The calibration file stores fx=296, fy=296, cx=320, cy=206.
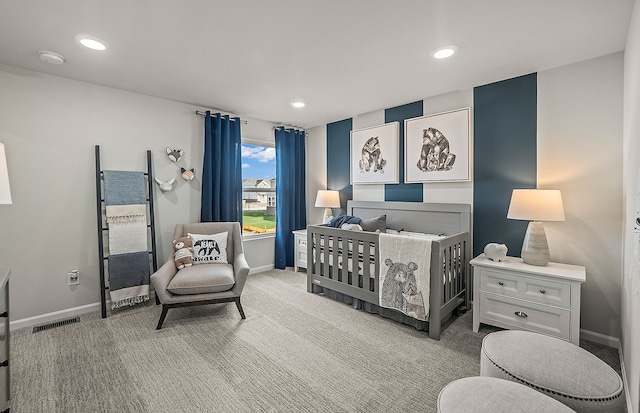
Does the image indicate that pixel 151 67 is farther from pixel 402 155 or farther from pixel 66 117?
pixel 402 155

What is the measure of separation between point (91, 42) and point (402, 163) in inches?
126

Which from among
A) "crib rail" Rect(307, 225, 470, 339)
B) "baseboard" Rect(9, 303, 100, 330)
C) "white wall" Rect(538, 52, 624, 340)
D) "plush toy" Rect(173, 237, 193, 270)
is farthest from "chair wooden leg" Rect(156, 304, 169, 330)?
"white wall" Rect(538, 52, 624, 340)

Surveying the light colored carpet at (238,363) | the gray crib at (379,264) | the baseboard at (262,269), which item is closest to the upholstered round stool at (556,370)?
the light colored carpet at (238,363)

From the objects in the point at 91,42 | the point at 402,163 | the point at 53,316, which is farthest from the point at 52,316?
the point at 402,163

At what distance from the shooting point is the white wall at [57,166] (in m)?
2.67

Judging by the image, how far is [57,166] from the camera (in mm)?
2855

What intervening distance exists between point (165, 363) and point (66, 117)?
253cm

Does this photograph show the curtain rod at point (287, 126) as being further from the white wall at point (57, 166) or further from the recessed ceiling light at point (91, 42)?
the recessed ceiling light at point (91, 42)

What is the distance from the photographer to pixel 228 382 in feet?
6.31

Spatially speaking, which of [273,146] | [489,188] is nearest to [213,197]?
[273,146]

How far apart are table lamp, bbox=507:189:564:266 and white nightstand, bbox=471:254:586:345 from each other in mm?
99

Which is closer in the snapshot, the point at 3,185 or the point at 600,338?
the point at 3,185

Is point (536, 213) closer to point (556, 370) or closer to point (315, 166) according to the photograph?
point (556, 370)

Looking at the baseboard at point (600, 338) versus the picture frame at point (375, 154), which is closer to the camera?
the baseboard at point (600, 338)
